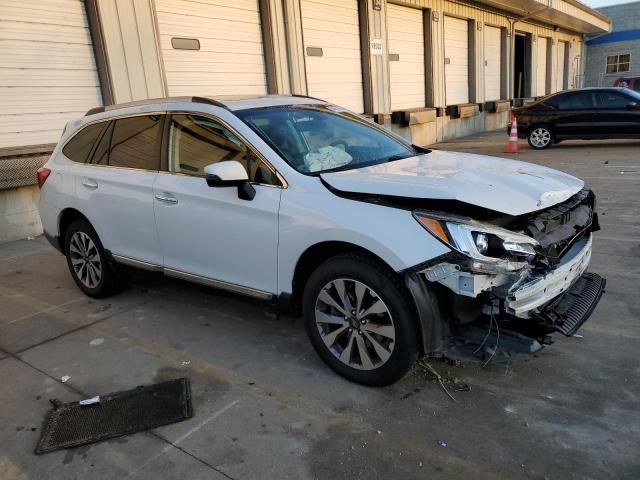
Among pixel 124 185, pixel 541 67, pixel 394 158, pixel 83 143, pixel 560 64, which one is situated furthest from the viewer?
pixel 560 64

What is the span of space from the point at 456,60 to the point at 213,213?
17314 millimetres

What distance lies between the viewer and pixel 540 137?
14000mm

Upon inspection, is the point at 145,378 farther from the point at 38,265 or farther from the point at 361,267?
the point at 38,265

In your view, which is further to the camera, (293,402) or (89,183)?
(89,183)

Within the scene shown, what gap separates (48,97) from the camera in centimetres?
770

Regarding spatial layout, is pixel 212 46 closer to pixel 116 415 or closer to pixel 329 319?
pixel 329 319

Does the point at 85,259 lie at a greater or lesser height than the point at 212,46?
lesser

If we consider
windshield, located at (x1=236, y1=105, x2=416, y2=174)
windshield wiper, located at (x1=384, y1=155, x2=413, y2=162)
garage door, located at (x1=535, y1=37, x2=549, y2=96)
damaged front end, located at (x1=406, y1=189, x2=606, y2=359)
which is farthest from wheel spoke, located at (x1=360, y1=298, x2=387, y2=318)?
garage door, located at (x1=535, y1=37, x2=549, y2=96)

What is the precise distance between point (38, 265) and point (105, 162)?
2424mm

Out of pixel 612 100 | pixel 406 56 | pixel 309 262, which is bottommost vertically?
pixel 309 262

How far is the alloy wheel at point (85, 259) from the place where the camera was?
4.77 m

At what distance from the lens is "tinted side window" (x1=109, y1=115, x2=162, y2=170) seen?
4.12 metres

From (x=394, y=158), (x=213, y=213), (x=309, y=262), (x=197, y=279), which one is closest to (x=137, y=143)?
(x=213, y=213)

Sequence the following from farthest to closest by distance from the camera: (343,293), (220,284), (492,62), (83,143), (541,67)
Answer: (541,67)
(492,62)
(83,143)
(220,284)
(343,293)
